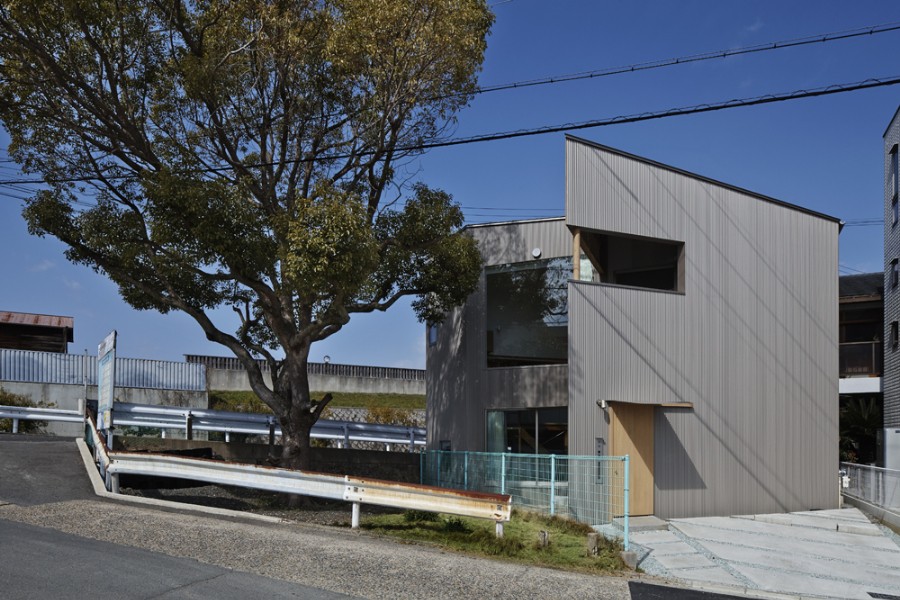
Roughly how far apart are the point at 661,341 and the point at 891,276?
11689mm

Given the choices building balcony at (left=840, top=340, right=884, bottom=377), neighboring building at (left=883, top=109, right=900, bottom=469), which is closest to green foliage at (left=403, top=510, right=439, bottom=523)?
neighboring building at (left=883, top=109, right=900, bottom=469)

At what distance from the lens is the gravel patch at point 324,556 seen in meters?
8.56

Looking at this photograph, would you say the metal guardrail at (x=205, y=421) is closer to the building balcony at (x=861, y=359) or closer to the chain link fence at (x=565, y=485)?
the chain link fence at (x=565, y=485)

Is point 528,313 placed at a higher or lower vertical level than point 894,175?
lower

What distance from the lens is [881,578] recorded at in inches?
459

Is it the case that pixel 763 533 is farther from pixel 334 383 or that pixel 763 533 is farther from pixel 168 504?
pixel 334 383

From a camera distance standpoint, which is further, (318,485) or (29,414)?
(29,414)

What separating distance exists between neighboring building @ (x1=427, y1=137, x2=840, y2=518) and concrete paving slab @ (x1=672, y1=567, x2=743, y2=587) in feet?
15.4

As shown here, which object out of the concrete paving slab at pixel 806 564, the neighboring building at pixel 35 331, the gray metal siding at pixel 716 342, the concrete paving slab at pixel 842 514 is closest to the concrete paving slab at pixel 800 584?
the concrete paving slab at pixel 806 564

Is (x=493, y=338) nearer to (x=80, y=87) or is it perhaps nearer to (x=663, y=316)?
(x=663, y=316)

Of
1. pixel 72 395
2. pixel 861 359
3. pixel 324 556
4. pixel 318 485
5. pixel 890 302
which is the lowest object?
pixel 324 556

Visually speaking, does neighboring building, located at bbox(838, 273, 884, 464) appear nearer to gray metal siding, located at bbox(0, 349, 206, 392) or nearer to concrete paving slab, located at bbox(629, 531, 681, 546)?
concrete paving slab, located at bbox(629, 531, 681, 546)

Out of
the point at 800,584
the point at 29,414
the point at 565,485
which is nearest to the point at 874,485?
the point at 565,485

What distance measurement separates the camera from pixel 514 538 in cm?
1133
